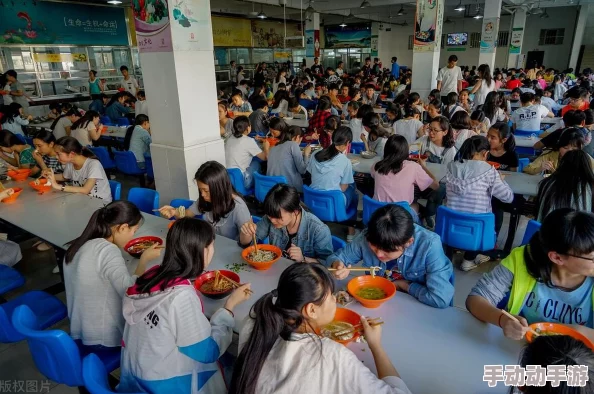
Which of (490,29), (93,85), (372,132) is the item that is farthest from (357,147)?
(490,29)

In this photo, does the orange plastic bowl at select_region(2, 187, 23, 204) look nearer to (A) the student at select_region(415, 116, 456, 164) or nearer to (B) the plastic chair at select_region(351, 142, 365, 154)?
(B) the plastic chair at select_region(351, 142, 365, 154)

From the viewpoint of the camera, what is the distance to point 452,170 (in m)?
3.33

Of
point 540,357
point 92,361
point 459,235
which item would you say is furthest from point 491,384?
point 459,235

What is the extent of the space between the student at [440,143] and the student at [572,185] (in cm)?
162

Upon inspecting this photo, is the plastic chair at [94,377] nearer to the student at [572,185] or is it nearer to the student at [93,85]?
the student at [572,185]

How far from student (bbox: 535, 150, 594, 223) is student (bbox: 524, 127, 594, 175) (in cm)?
67

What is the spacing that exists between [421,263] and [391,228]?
0.29 meters

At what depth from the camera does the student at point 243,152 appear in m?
4.60

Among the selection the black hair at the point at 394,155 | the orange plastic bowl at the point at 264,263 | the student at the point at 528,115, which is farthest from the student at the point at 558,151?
the orange plastic bowl at the point at 264,263

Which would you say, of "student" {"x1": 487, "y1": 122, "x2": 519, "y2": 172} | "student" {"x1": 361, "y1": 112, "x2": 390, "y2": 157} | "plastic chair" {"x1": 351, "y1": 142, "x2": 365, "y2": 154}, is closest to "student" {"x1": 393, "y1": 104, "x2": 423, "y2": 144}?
"student" {"x1": 361, "y1": 112, "x2": 390, "y2": 157}

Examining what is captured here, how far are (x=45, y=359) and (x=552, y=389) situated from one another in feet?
6.30

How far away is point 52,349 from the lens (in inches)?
67.2

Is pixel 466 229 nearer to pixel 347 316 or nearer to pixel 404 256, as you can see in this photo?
pixel 404 256

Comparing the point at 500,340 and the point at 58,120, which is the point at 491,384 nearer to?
the point at 500,340
